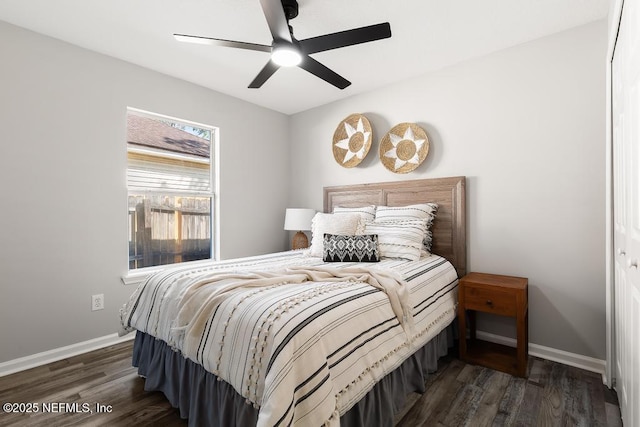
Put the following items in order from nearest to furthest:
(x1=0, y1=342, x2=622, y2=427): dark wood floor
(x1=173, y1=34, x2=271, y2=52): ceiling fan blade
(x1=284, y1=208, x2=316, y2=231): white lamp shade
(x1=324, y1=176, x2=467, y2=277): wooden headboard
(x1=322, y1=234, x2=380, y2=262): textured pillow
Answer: (x1=0, y1=342, x2=622, y2=427): dark wood floor → (x1=173, y1=34, x2=271, y2=52): ceiling fan blade → (x1=322, y1=234, x2=380, y2=262): textured pillow → (x1=324, y1=176, x2=467, y2=277): wooden headboard → (x1=284, y1=208, x2=316, y2=231): white lamp shade

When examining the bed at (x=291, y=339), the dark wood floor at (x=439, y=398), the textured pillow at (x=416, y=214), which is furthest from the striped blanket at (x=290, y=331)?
the textured pillow at (x=416, y=214)

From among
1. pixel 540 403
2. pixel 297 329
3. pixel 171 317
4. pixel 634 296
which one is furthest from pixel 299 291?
pixel 540 403

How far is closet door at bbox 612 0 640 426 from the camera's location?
116 centimetres

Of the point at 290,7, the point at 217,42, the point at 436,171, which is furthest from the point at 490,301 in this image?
the point at 217,42

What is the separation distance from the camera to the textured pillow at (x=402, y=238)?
2.53m

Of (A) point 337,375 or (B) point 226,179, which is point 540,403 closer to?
(A) point 337,375

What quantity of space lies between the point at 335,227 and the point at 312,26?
1.63m

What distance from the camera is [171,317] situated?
1721 mm

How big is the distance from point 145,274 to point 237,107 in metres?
2.11

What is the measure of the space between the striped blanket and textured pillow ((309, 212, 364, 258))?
0.83 meters

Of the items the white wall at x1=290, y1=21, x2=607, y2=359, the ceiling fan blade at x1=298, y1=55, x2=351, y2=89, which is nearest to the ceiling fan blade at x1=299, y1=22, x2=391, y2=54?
the ceiling fan blade at x1=298, y1=55, x2=351, y2=89

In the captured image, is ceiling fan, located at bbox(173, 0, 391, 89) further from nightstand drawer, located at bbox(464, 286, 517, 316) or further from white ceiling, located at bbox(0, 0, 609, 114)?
nightstand drawer, located at bbox(464, 286, 517, 316)

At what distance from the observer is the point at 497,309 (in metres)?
2.16

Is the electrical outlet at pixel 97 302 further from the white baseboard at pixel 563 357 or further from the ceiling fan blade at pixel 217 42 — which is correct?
the white baseboard at pixel 563 357
